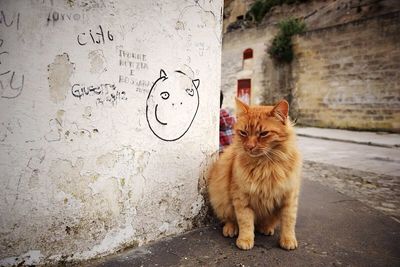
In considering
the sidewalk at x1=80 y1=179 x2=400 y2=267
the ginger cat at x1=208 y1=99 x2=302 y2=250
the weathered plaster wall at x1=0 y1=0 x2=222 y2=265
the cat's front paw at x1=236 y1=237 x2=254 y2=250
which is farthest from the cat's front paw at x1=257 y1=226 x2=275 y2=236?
the weathered plaster wall at x1=0 y1=0 x2=222 y2=265

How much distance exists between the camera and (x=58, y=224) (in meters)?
1.93

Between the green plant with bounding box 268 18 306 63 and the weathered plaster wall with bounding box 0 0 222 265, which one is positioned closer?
the weathered plaster wall with bounding box 0 0 222 265

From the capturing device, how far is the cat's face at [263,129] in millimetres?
2199

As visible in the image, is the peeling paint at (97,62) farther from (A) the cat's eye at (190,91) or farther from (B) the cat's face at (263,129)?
(B) the cat's face at (263,129)

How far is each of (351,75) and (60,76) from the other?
42.5 ft

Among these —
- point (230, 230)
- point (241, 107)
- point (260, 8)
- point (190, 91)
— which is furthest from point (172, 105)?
point (260, 8)

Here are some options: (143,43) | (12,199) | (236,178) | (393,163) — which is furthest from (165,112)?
(393,163)

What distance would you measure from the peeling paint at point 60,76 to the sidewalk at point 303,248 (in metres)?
1.26

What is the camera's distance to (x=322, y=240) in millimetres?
2537

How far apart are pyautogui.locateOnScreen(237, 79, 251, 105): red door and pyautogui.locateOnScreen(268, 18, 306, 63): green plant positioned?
2.96m

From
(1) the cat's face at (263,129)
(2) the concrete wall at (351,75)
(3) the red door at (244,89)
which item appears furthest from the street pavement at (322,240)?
(3) the red door at (244,89)

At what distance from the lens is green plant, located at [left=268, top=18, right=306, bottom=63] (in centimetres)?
1467

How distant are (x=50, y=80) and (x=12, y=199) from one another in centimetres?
81

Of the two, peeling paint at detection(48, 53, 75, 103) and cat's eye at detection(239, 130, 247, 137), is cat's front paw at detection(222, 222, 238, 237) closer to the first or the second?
cat's eye at detection(239, 130, 247, 137)
